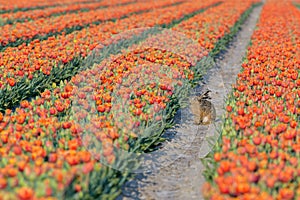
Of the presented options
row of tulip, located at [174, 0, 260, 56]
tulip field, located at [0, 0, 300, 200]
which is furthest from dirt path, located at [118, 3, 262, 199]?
row of tulip, located at [174, 0, 260, 56]

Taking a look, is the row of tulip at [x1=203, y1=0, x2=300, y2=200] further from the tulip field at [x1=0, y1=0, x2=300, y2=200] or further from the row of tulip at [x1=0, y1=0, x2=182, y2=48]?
the row of tulip at [x1=0, y1=0, x2=182, y2=48]

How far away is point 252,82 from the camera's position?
6.36 m

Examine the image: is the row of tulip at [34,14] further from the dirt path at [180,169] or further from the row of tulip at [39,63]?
the dirt path at [180,169]

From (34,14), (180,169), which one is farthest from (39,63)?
(34,14)

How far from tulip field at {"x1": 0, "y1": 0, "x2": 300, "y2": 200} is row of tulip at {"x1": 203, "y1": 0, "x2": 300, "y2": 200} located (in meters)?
0.01

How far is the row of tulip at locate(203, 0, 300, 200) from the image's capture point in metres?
3.48

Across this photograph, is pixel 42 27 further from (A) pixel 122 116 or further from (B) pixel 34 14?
(A) pixel 122 116

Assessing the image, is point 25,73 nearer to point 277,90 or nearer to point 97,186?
point 97,186

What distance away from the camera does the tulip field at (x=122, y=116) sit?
354 centimetres

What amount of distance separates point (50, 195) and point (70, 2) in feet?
62.2

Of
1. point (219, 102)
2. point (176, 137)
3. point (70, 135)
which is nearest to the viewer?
point (70, 135)

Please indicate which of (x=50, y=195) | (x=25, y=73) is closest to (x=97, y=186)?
(x=50, y=195)

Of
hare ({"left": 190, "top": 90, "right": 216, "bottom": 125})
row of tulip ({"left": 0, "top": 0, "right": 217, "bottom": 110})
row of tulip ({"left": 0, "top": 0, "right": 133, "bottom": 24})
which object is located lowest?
hare ({"left": 190, "top": 90, "right": 216, "bottom": 125})

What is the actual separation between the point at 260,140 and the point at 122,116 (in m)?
1.65
